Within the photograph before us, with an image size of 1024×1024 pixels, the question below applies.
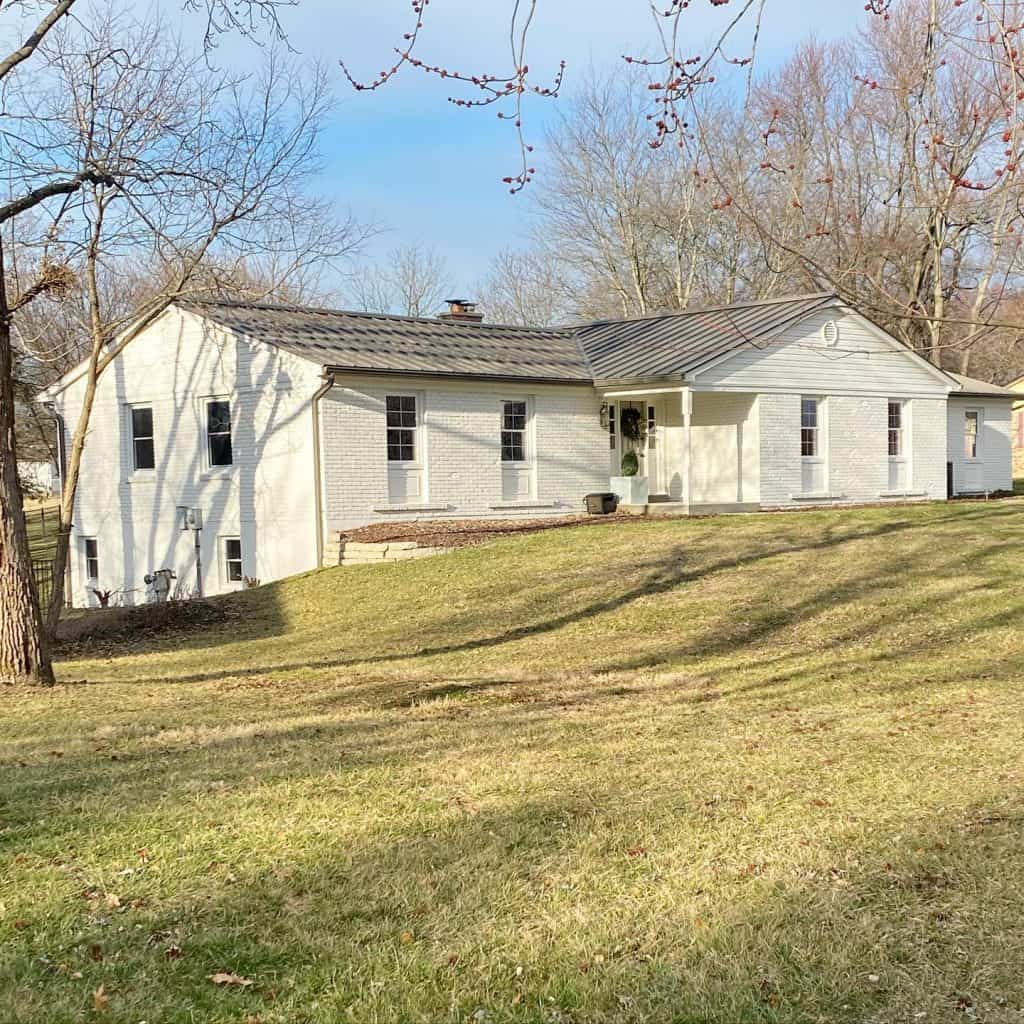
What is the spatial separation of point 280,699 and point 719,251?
3508 cm

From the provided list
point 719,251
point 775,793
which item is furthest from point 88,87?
point 719,251

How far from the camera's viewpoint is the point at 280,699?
985 cm

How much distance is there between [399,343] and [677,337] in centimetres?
644

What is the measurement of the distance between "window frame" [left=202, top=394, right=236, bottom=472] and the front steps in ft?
11.5

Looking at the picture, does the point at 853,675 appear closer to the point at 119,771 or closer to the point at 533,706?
the point at 533,706

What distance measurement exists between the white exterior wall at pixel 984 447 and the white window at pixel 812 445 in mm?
6739

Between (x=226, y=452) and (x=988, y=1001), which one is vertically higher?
(x=226, y=452)

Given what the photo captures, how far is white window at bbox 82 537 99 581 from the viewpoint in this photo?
24.5 metres

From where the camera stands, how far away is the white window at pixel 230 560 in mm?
21406

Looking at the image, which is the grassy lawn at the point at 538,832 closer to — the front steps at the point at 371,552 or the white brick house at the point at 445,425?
the front steps at the point at 371,552

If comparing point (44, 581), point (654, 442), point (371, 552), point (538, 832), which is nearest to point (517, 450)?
point (654, 442)

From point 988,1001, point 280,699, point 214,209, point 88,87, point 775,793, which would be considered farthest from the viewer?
point 214,209

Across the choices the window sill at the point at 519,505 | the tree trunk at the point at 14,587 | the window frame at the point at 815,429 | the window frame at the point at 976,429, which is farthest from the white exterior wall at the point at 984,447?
the tree trunk at the point at 14,587

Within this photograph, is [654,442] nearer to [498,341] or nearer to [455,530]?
[498,341]
